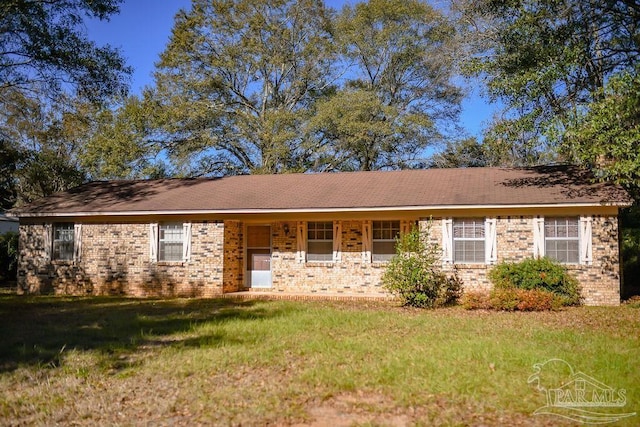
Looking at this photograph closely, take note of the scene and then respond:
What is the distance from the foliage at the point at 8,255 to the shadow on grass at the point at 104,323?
6.65 meters

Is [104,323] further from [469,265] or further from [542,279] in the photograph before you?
[542,279]

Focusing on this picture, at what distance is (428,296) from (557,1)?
872cm

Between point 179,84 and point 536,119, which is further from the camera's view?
point 179,84

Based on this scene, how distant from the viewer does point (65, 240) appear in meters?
18.1

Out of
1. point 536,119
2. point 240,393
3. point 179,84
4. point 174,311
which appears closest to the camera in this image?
point 240,393

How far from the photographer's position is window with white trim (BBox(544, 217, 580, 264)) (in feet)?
46.7

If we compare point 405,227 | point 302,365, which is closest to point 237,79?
point 405,227

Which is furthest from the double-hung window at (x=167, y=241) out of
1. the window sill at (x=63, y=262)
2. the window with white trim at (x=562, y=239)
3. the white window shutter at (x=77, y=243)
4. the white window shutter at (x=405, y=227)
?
the window with white trim at (x=562, y=239)

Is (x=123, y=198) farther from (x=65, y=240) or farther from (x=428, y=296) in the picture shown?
(x=428, y=296)

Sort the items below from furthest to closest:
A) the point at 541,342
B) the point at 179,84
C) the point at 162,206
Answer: the point at 179,84, the point at 162,206, the point at 541,342

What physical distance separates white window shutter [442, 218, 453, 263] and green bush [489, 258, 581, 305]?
149 cm

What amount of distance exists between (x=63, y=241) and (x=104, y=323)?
26.7 feet

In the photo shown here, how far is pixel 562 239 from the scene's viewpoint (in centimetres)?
1431

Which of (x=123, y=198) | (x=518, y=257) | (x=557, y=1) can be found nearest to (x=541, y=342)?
(x=518, y=257)
